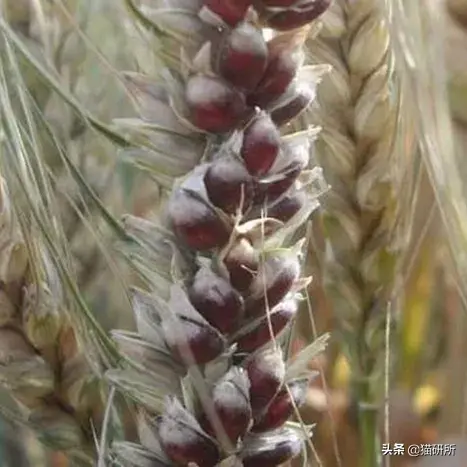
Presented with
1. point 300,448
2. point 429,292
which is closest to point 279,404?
point 300,448

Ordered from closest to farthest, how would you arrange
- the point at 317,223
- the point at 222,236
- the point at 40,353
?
the point at 222,236
the point at 40,353
the point at 317,223

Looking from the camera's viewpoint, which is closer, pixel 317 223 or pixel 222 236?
pixel 222 236

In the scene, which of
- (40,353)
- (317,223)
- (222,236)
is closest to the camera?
(222,236)

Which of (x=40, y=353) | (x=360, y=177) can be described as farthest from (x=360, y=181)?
(x=40, y=353)

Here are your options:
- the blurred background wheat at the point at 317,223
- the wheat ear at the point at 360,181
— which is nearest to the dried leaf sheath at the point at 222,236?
the blurred background wheat at the point at 317,223

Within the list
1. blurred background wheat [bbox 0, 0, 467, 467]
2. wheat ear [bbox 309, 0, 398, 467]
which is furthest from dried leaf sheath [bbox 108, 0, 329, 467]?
wheat ear [bbox 309, 0, 398, 467]

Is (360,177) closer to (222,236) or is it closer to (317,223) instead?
(317,223)

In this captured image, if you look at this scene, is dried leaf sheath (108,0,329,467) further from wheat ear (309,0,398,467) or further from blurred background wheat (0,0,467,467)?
wheat ear (309,0,398,467)

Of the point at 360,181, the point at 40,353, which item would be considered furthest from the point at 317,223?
the point at 40,353
